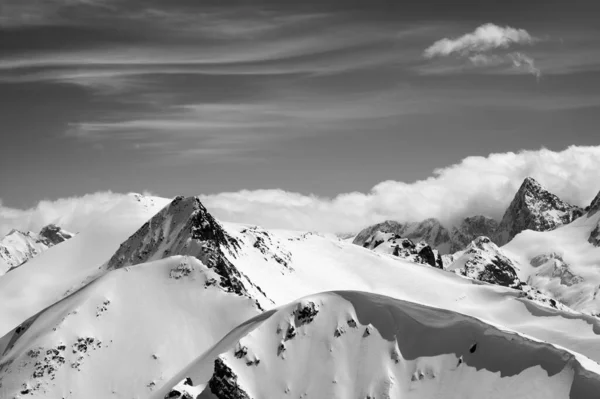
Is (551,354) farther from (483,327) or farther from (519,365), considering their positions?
(483,327)

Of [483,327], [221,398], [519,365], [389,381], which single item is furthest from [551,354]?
[221,398]

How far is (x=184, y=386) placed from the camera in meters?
200

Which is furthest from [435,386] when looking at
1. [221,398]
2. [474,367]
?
[221,398]

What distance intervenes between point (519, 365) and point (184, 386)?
8123 centimetres

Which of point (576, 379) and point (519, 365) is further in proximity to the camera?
point (519, 365)

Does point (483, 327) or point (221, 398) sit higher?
point (483, 327)

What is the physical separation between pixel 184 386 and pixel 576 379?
92.7 m

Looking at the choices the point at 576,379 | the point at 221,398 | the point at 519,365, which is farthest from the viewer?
the point at 221,398

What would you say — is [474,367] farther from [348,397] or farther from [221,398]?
[221,398]

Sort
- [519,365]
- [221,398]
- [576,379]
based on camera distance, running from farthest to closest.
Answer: [221,398]
[519,365]
[576,379]

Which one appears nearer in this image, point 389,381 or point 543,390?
point 543,390

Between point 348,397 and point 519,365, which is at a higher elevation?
point 519,365

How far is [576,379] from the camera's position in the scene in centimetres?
17338

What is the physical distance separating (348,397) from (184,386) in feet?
134
